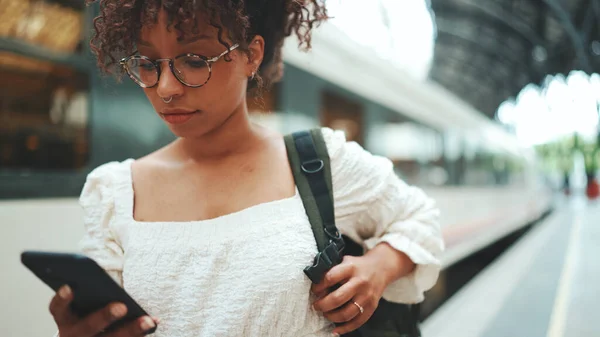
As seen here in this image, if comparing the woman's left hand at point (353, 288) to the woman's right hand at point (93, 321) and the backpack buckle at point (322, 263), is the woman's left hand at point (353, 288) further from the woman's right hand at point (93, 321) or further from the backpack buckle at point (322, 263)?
the woman's right hand at point (93, 321)

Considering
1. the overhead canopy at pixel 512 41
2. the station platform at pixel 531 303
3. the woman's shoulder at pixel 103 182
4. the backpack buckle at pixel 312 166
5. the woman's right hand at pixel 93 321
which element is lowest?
the station platform at pixel 531 303

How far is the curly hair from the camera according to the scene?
98 cm

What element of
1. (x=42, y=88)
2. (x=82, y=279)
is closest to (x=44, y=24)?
(x=42, y=88)

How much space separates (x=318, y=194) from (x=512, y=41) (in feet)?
81.2

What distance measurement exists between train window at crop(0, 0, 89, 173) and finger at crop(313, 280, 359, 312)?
74.5 inches

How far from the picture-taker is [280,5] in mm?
1177

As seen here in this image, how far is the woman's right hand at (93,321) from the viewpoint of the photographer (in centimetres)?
94

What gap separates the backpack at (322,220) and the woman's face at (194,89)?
0.19 metres

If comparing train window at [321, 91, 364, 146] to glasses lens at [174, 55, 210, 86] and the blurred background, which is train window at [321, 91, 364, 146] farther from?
glasses lens at [174, 55, 210, 86]

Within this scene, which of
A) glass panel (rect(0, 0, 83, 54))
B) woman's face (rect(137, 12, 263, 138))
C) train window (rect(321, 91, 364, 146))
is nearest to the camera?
woman's face (rect(137, 12, 263, 138))

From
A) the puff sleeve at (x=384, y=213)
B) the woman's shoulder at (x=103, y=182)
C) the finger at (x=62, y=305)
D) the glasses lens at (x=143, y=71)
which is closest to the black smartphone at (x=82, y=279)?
the finger at (x=62, y=305)

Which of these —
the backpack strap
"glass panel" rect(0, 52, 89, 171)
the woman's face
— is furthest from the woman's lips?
"glass panel" rect(0, 52, 89, 171)

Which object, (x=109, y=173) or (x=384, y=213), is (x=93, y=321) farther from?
(x=384, y=213)

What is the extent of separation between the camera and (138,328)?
3.09 feet
